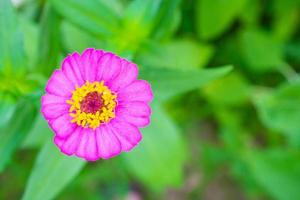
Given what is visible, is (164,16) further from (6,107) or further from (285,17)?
(285,17)

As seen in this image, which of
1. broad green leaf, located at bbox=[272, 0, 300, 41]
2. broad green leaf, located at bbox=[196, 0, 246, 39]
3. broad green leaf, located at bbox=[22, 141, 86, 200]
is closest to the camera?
broad green leaf, located at bbox=[22, 141, 86, 200]

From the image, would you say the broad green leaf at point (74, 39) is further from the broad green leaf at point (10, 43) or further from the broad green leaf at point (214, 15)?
the broad green leaf at point (214, 15)

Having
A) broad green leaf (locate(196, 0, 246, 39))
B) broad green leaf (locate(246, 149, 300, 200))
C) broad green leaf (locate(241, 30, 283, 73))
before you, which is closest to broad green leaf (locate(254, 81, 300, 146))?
broad green leaf (locate(246, 149, 300, 200))

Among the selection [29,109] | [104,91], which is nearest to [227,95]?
[29,109]

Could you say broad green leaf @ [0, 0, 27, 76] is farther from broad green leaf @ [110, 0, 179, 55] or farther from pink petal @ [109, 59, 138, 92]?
pink petal @ [109, 59, 138, 92]

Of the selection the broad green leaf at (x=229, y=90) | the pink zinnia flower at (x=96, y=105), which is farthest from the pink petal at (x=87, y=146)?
the broad green leaf at (x=229, y=90)

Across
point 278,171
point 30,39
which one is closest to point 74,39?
point 30,39

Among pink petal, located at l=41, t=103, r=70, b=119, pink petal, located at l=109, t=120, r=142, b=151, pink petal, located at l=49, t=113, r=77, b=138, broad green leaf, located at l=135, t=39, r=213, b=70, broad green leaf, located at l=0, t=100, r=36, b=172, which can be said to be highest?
broad green leaf, located at l=135, t=39, r=213, b=70
